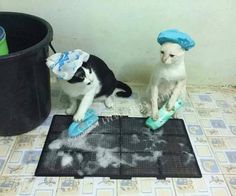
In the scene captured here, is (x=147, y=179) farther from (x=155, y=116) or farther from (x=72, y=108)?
(x=72, y=108)

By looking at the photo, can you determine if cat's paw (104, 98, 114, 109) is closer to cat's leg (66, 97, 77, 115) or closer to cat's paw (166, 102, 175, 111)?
cat's leg (66, 97, 77, 115)

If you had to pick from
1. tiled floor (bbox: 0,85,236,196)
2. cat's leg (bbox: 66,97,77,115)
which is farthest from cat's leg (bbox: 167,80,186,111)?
cat's leg (bbox: 66,97,77,115)

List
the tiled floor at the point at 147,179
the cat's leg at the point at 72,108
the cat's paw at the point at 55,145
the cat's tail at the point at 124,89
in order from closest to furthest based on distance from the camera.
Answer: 1. the tiled floor at the point at 147,179
2. the cat's paw at the point at 55,145
3. the cat's leg at the point at 72,108
4. the cat's tail at the point at 124,89

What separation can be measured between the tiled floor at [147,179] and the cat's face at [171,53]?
0.32m

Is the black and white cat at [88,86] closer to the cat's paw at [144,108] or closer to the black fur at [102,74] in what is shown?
the black fur at [102,74]

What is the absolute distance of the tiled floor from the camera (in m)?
0.95

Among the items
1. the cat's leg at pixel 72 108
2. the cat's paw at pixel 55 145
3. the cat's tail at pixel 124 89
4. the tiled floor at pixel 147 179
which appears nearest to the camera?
the tiled floor at pixel 147 179

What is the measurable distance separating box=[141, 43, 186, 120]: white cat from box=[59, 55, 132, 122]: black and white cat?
0.58ft

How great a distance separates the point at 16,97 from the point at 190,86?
2.80ft

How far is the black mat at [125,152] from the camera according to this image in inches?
39.5

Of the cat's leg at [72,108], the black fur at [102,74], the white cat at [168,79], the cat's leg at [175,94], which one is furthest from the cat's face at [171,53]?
the cat's leg at [72,108]

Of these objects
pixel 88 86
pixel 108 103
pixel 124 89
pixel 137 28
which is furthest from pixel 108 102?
pixel 137 28

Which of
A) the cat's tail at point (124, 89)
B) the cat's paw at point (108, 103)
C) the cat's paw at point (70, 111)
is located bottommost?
the cat's paw at point (70, 111)

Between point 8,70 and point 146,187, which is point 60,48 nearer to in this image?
point 8,70
